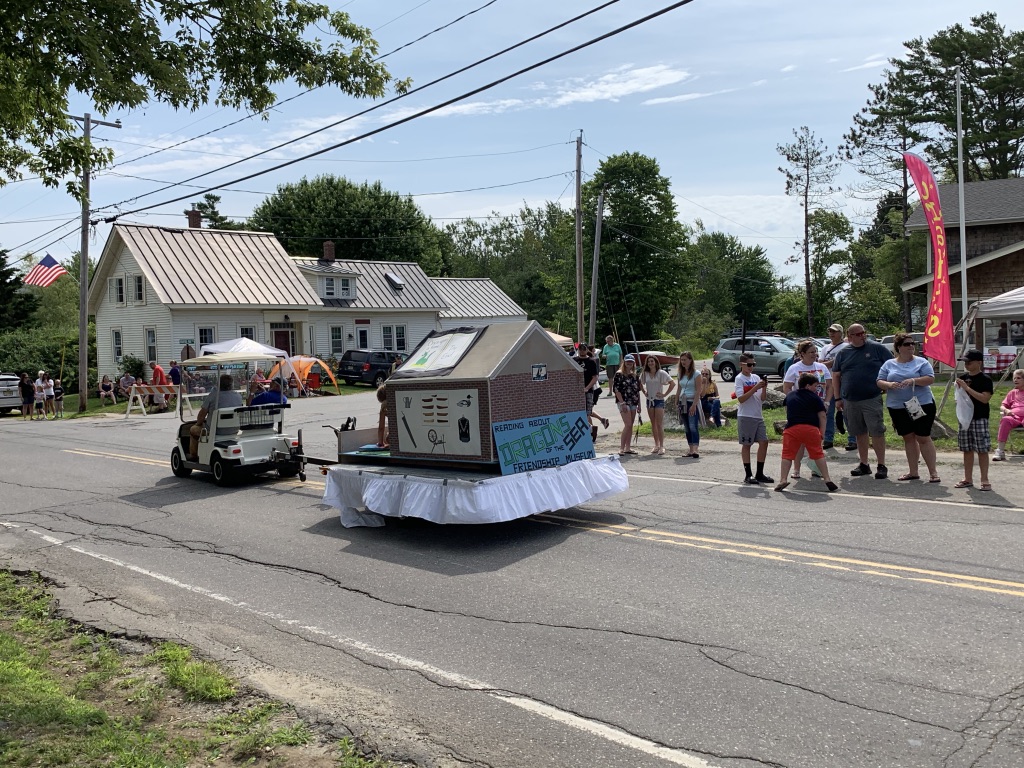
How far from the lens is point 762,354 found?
30781 millimetres

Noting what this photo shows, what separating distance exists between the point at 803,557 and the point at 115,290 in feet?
130

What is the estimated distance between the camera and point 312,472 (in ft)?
44.8

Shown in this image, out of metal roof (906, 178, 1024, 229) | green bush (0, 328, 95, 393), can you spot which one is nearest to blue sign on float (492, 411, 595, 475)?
metal roof (906, 178, 1024, 229)

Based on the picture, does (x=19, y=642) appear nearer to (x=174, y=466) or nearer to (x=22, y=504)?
(x=22, y=504)

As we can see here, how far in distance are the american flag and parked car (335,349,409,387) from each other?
12.1 m

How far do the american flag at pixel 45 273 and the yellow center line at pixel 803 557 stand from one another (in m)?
30.0

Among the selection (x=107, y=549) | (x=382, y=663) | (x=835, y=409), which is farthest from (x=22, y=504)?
(x=835, y=409)

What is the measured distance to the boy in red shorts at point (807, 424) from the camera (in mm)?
9992

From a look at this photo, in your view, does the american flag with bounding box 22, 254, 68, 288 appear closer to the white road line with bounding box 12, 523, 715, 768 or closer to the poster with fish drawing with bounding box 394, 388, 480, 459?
the poster with fish drawing with bounding box 394, 388, 480, 459

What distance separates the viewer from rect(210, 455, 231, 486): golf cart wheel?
12469 mm

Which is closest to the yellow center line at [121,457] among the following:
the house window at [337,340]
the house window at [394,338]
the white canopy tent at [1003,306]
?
the white canopy tent at [1003,306]

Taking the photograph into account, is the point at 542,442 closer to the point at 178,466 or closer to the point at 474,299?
the point at 178,466

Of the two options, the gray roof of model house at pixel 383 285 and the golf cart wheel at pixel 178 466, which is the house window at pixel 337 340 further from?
the golf cart wheel at pixel 178 466

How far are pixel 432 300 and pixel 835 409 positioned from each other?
36.7m
